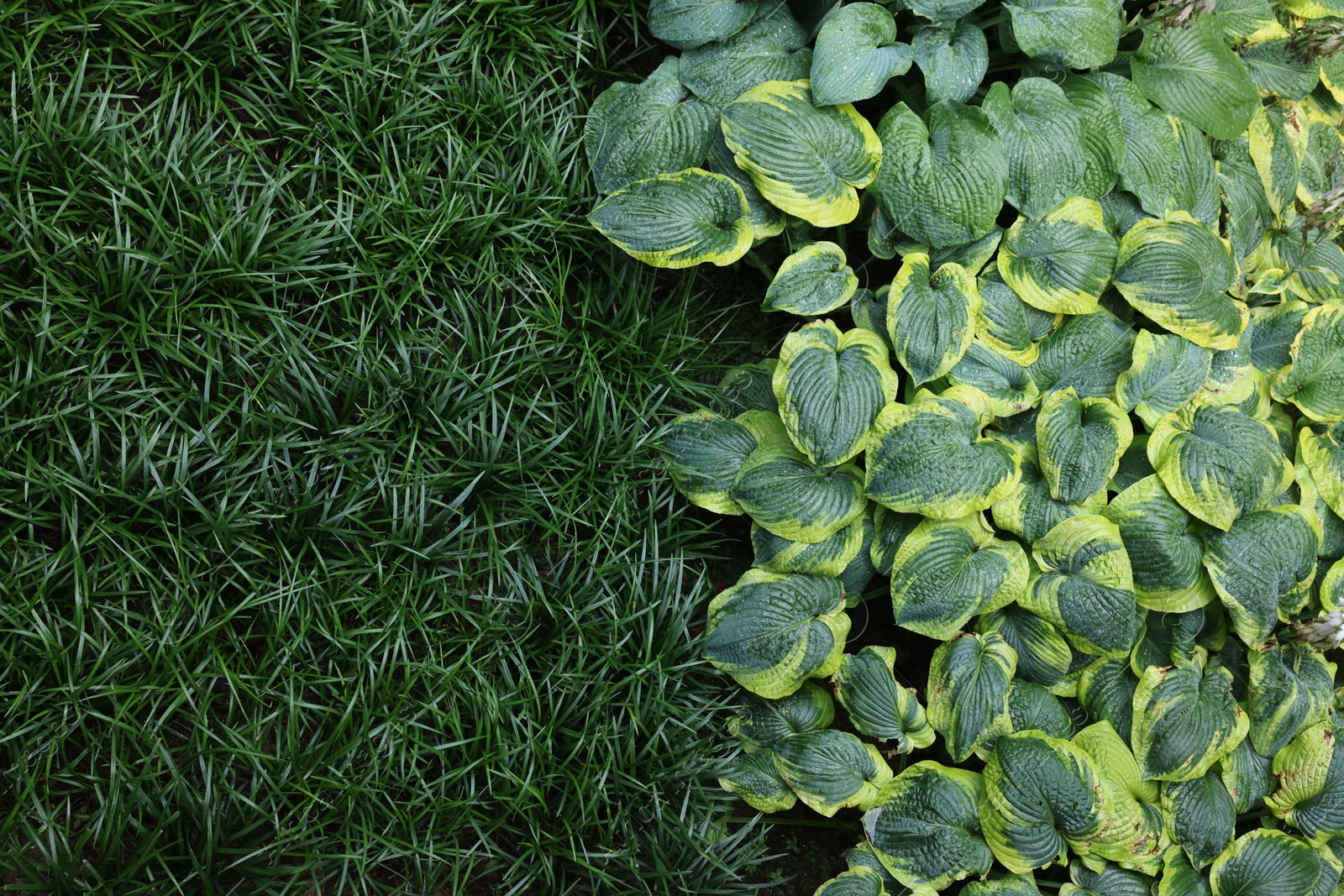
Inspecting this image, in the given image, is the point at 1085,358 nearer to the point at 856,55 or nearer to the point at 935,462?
the point at 935,462

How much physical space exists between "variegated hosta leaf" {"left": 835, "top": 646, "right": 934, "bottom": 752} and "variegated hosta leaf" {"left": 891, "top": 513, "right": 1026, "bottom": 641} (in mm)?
141

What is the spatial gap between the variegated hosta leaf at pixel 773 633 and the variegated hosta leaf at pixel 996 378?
2.05 ft

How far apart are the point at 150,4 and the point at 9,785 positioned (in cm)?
161

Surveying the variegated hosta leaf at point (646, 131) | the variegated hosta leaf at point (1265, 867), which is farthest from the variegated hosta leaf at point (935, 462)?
the variegated hosta leaf at point (1265, 867)

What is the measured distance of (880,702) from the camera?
85.4 inches

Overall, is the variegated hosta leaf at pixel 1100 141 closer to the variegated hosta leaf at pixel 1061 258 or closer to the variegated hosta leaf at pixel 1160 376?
the variegated hosta leaf at pixel 1061 258

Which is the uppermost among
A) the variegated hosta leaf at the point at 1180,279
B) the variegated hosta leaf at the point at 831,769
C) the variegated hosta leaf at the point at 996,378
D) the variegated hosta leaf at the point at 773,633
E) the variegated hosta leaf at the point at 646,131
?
the variegated hosta leaf at the point at 646,131

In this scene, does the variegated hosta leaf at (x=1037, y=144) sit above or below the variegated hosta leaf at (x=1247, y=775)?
above

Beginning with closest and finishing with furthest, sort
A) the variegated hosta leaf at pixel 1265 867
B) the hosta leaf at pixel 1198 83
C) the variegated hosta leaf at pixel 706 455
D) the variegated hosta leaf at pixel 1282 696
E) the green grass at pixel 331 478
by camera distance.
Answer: the green grass at pixel 331 478 → the variegated hosta leaf at pixel 706 455 → the variegated hosta leaf at pixel 1265 867 → the variegated hosta leaf at pixel 1282 696 → the hosta leaf at pixel 1198 83

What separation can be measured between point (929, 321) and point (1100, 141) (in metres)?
0.72

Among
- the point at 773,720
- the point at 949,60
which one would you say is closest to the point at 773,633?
the point at 773,720

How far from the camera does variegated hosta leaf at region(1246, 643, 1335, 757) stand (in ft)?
7.81

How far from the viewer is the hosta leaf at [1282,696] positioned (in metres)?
2.38

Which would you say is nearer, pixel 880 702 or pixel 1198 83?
pixel 880 702
